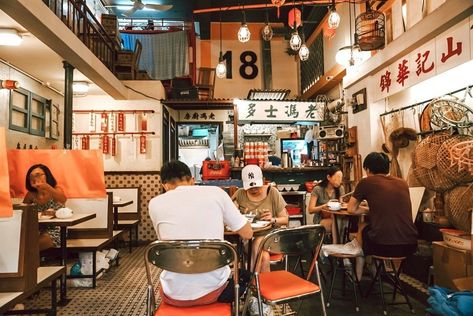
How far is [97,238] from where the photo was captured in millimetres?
5055

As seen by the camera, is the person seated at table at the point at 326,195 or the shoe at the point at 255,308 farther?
the person seated at table at the point at 326,195

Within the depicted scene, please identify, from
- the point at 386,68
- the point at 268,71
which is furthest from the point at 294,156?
the point at 386,68

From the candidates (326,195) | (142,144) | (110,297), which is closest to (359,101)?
(326,195)

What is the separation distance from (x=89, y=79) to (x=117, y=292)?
3.71 meters

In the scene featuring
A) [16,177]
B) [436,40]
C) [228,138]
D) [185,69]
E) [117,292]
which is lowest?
[117,292]

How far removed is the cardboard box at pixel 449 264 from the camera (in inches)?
129

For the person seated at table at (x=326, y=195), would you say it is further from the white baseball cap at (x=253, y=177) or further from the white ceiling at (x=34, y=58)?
the white ceiling at (x=34, y=58)

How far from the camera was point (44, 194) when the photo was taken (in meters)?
4.49

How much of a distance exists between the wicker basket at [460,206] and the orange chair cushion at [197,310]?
2.70 m

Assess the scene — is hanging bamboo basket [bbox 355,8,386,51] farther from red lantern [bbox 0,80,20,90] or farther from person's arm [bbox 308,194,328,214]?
red lantern [bbox 0,80,20,90]

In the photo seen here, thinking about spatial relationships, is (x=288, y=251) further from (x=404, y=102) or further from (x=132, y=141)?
(x=132, y=141)

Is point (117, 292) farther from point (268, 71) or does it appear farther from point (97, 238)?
point (268, 71)

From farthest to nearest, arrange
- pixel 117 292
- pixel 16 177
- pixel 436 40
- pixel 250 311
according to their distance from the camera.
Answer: pixel 16 177 < pixel 117 292 < pixel 436 40 < pixel 250 311

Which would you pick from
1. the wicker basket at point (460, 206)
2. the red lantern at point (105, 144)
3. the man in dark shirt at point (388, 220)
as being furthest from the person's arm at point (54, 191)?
the wicker basket at point (460, 206)
